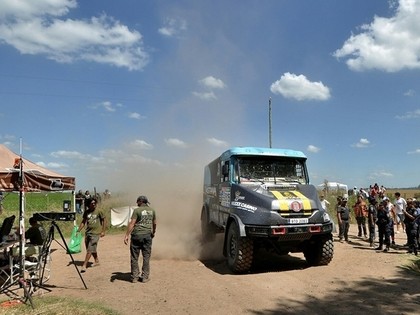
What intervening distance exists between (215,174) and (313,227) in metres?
4.04

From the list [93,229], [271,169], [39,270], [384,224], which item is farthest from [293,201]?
[39,270]

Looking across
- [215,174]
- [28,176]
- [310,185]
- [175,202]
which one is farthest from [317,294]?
[175,202]

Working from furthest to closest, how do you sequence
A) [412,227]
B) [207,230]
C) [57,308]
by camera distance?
[207,230] < [412,227] < [57,308]

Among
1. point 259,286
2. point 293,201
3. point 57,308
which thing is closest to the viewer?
point 57,308

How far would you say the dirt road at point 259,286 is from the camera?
6145 millimetres

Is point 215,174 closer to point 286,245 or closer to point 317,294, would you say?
point 286,245

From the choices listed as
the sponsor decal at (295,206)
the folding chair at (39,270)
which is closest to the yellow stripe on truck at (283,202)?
the sponsor decal at (295,206)

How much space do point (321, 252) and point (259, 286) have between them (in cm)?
236

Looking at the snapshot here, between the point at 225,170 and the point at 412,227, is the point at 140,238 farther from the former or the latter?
the point at 412,227

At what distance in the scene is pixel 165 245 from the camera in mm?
12445

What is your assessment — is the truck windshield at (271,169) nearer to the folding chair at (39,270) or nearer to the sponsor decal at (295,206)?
the sponsor decal at (295,206)

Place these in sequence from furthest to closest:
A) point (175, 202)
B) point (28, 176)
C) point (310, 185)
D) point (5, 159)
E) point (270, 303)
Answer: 1. point (175, 202)
2. point (5, 159)
3. point (310, 185)
4. point (28, 176)
5. point (270, 303)

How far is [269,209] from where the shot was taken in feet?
26.8

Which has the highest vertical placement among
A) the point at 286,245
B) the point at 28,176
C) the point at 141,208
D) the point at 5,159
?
the point at 5,159
